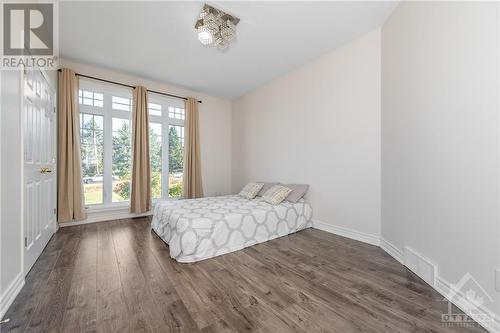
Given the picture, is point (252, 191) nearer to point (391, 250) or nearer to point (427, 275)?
point (391, 250)

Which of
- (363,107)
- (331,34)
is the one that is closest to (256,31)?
(331,34)

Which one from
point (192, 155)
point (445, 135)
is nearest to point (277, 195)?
point (445, 135)

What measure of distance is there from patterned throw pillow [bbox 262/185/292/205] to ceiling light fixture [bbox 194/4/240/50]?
221 centimetres

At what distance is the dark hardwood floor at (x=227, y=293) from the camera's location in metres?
1.23

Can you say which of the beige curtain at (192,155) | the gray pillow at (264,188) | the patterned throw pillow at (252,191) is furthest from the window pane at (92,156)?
the gray pillow at (264,188)

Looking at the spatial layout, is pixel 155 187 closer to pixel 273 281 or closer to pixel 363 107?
pixel 273 281

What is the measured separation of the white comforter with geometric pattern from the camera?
2.10 m

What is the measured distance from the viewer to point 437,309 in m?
1.35

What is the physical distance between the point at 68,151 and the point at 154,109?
5.43 ft

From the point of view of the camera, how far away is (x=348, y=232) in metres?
2.71

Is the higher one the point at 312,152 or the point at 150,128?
the point at 150,128

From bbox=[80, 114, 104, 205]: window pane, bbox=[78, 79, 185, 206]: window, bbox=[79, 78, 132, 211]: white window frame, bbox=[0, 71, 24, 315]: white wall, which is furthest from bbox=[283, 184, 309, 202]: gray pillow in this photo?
bbox=[80, 114, 104, 205]: window pane

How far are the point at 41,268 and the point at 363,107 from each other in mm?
3973

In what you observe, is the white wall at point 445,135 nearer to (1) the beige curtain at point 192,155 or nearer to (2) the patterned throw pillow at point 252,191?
(2) the patterned throw pillow at point 252,191
